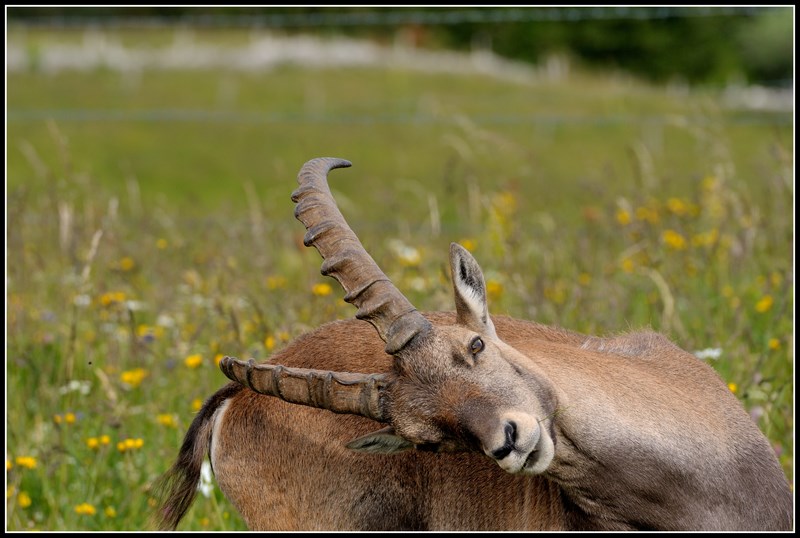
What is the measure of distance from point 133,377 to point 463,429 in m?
3.20

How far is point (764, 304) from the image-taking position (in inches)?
288

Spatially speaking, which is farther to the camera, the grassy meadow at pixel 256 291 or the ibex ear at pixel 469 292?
the grassy meadow at pixel 256 291

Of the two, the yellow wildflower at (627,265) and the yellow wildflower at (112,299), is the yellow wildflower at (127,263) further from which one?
the yellow wildflower at (627,265)

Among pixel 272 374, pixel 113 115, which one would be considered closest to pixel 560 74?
pixel 113 115

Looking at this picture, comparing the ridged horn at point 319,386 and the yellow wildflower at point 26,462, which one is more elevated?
the ridged horn at point 319,386

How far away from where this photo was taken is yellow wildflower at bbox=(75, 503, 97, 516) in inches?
221

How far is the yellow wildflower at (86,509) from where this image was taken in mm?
5623

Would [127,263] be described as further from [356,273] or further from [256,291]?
[356,273]

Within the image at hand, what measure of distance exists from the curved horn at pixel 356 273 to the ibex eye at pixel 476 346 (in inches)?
7.1

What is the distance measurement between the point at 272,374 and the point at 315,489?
35.3 inches

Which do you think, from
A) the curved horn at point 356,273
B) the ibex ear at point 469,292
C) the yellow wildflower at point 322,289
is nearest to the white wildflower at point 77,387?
the yellow wildflower at point 322,289

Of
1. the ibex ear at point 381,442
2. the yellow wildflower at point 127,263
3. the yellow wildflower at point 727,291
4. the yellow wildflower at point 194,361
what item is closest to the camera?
the ibex ear at point 381,442

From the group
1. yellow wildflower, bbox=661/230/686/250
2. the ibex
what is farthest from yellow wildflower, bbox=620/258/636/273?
the ibex

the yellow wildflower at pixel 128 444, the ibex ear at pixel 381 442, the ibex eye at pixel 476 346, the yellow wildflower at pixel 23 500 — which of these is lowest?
the yellow wildflower at pixel 23 500
